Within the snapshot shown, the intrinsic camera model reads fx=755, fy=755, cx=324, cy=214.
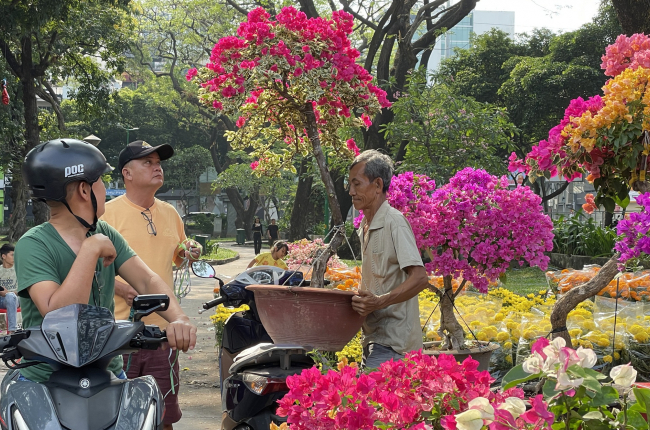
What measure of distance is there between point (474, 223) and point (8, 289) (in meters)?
7.07

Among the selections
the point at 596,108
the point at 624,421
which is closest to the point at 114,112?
the point at 596,108

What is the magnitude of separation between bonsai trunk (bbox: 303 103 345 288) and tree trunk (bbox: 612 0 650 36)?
2.71m

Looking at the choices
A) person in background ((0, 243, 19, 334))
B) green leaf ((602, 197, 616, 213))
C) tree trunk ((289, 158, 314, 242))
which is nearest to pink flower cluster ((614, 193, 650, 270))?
green leaf ((602, 197, 616, 213))

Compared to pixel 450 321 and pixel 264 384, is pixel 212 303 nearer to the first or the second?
pixel 264 384

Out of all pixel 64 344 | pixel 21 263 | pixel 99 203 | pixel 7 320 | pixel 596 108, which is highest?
pixel 596 108

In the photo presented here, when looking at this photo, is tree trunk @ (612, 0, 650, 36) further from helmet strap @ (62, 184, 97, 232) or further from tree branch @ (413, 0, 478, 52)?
tree branch @ (413, 0, 478, 52)

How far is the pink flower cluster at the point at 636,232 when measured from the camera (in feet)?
10.8

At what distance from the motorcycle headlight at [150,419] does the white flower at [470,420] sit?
1.09m

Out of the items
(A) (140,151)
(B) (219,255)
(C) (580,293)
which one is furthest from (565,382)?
(B) (219,255)

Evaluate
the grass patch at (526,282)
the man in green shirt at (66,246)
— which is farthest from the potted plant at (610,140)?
the grass patch at (526,282)

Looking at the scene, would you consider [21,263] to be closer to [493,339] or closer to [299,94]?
[299,94]

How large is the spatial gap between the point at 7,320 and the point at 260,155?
4.89 metres

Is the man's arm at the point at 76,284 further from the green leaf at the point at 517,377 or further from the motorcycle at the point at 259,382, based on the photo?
the green leaf at the point at 517,377

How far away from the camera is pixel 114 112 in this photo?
68.1 feet
